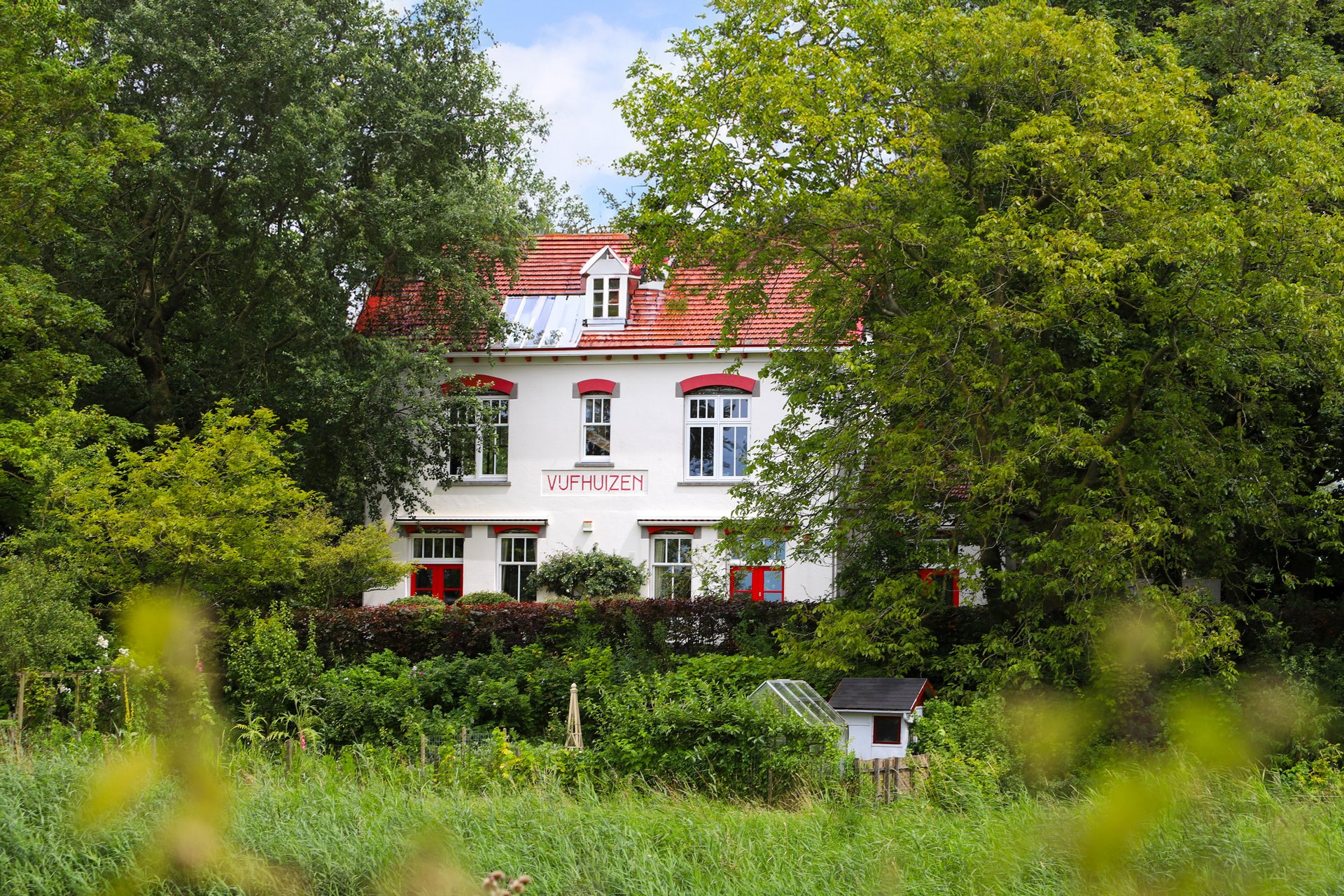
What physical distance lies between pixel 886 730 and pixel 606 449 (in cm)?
1429

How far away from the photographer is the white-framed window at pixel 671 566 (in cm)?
2612

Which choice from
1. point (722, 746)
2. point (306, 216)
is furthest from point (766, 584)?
point (722, 746)

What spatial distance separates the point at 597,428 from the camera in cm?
2702

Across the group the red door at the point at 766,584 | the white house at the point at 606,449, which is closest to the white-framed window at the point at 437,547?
the white house at the point at 606,449

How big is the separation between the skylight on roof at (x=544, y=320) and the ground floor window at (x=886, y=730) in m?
15.1

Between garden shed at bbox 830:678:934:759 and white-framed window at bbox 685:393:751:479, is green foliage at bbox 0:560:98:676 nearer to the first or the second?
garden shed at bbox 830:678:934:759

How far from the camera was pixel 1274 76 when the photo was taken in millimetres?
16047

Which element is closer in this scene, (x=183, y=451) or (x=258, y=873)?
(x=258, y=873)

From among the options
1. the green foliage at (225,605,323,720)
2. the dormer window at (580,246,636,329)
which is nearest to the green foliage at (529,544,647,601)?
the dormer window at (580,246,636,329)

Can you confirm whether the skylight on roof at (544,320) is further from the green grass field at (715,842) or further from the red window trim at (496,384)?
the green grass field at (715,842)

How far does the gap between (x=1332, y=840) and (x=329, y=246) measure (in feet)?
67.5

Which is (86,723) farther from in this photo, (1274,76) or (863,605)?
(1274,76)

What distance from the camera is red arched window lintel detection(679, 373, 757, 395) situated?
26.2 meters

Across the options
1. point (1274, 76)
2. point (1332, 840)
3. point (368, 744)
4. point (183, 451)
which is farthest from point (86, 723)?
point (1274, 76)
